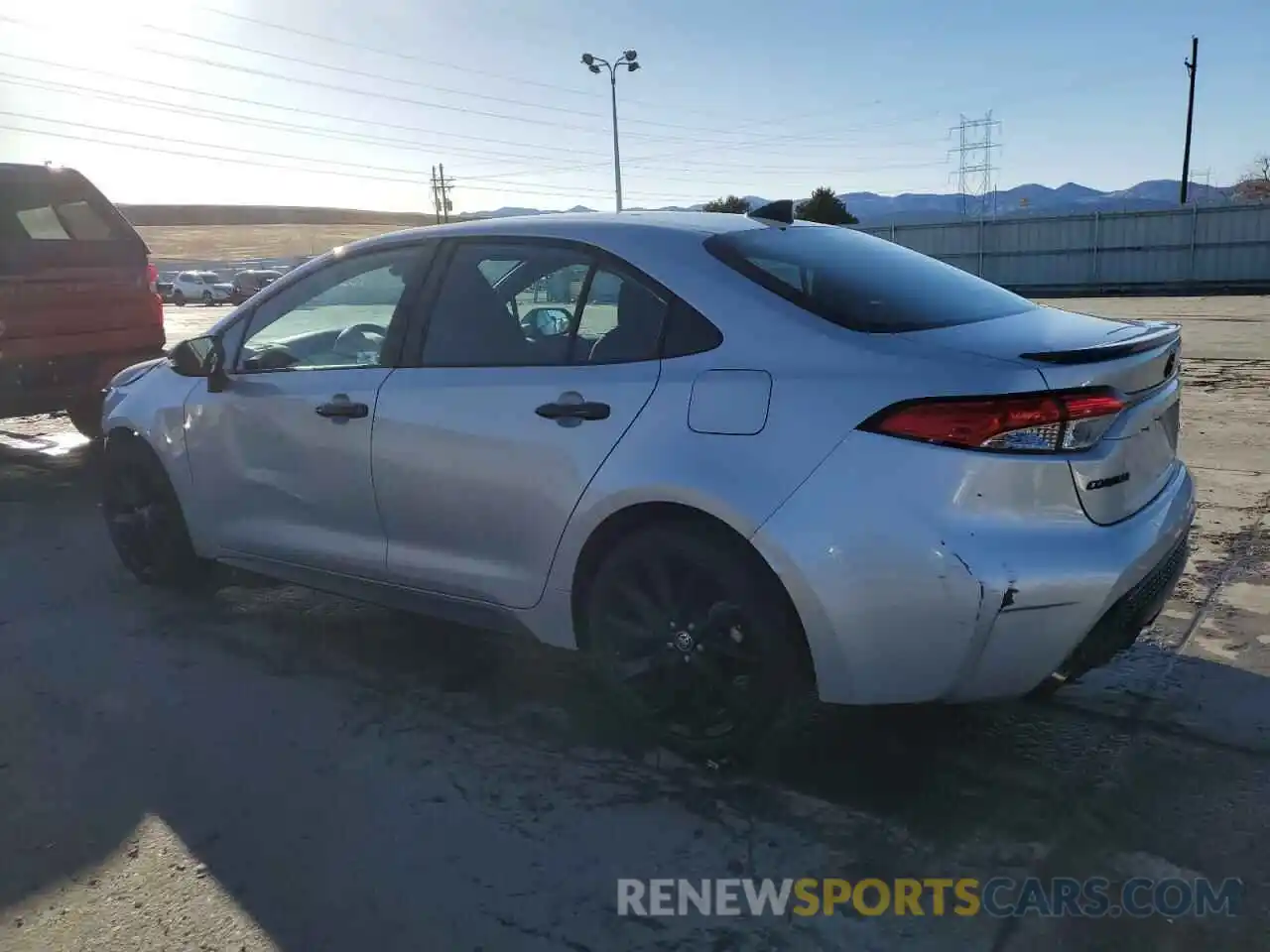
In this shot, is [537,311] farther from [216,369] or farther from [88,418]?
[88,418]

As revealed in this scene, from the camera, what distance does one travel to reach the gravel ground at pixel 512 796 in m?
2.41

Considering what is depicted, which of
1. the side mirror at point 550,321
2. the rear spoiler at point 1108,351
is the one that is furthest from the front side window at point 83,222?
the rear spoiler at point 1108,351

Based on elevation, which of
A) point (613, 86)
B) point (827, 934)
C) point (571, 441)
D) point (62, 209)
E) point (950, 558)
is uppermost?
point (613, 86)

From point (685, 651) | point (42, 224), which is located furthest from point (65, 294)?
point (685, 651)

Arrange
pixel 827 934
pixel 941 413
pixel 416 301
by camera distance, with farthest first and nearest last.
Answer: pixel 416 301
pixel 941 413
pixel 827 934

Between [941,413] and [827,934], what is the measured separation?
4.03ft

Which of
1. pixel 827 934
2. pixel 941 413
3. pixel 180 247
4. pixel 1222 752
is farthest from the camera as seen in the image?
pixel 180 247

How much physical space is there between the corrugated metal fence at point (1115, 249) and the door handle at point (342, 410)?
31133mm

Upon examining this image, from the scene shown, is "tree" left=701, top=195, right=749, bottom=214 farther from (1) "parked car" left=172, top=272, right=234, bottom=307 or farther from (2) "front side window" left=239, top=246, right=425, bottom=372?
(1) "parked car" left=172, top=272, right=234, bottom=307

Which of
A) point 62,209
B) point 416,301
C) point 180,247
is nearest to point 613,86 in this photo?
point 62,209

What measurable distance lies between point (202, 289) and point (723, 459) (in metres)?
49.0

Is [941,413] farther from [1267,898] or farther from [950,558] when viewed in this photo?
[1267,898]

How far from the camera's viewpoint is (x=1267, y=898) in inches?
93.6

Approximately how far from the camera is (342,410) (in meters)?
3.65
